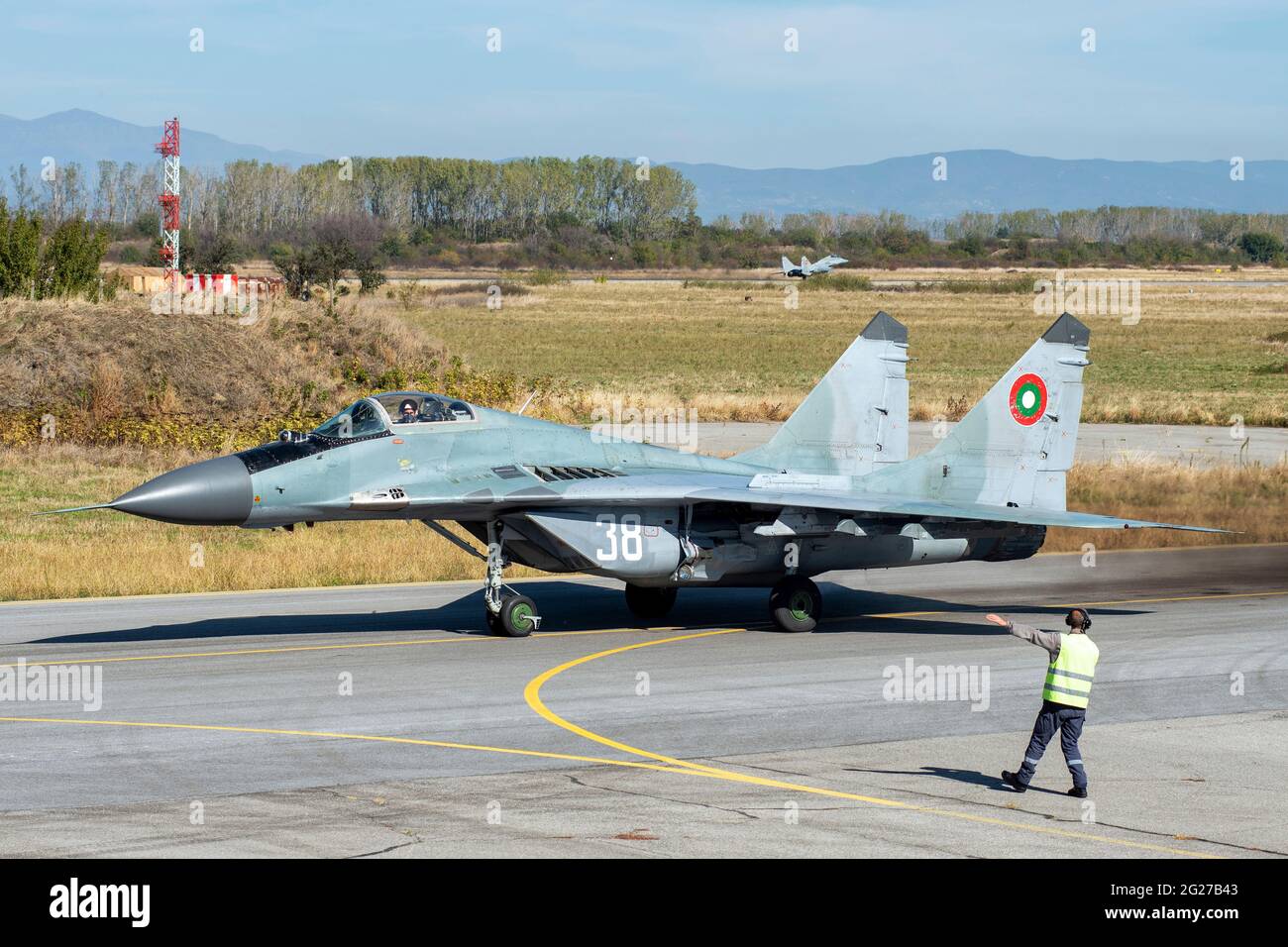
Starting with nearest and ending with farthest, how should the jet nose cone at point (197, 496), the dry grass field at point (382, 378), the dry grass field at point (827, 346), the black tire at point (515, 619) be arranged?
the jet nose cone at point (197, 496), the black tire at point (515, 619), the dry grass field at point (382, 378), the dry grass field at point (827, 346)

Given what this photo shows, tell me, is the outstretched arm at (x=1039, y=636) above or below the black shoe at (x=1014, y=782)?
above

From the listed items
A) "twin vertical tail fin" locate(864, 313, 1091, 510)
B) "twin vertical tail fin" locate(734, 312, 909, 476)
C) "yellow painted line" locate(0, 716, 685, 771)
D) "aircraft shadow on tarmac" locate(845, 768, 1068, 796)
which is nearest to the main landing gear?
"twin vertical tail fin" locate(734, 312, 909, 476)

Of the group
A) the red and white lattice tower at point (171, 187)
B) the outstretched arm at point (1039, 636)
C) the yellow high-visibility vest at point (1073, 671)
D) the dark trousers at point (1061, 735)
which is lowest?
the dark trousers at point (1061, 735)

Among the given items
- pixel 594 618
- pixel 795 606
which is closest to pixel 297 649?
pixel 594 618

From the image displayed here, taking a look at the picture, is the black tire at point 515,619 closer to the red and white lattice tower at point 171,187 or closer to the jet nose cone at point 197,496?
the jet nose cone at point 197,496

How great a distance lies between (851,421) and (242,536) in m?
13.4

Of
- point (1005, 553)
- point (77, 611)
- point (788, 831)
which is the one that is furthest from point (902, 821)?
point (77, 611)

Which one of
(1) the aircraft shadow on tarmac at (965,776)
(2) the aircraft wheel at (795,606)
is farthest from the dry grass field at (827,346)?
(1) the aircraft shadow on tarmac at (965,776)

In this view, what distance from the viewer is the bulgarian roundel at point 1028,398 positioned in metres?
22.0

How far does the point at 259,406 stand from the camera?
1676 inches

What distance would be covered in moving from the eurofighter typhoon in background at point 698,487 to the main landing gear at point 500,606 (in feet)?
0.09

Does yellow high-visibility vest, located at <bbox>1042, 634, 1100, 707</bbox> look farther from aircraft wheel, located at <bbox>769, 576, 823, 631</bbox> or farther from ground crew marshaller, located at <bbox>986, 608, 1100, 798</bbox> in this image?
aircraft wheel, located at <bbox>769, 576, 823, 631</bbox>

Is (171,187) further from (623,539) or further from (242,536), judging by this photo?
(623,539)
